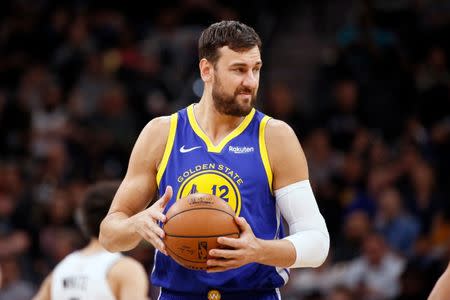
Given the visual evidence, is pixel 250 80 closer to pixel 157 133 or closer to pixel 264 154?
pixel 264 154

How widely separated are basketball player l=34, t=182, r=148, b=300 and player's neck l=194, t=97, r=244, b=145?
1315mm

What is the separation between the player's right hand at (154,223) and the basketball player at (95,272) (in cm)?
138

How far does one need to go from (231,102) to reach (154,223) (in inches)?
30.5

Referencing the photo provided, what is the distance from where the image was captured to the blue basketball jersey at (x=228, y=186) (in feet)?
15.1

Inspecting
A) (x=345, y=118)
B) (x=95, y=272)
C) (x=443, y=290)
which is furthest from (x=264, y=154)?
(x=345, y=118)

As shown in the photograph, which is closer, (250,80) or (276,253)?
(276,253)

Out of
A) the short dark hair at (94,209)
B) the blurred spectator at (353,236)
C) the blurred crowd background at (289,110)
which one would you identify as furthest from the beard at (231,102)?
the blurred spectator at (353,236)

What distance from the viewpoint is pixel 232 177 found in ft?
15.2

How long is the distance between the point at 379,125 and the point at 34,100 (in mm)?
4611

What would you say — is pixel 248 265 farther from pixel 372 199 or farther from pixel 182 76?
pixel 182 76

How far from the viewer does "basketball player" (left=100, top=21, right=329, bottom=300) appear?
4609 mm

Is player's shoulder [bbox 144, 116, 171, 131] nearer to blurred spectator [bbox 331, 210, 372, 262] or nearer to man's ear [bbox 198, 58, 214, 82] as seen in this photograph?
man's ear [bbox 198, 58, 214, 82]

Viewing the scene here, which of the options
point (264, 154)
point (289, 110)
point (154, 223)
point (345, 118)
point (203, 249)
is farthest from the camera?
point (289, 110)

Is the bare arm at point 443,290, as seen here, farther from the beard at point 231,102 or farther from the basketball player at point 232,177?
the beard at point 231,102
